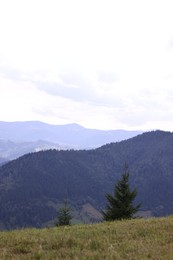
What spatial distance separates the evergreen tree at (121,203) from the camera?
1330 inches

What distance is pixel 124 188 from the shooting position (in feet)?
120

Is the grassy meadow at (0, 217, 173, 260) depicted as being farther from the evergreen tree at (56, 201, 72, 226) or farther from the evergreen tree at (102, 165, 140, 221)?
the evergreen tree at (56, 201, 72, 226)

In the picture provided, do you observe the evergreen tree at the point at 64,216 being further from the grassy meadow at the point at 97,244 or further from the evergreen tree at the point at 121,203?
the grassy meadow at the point at 97,244

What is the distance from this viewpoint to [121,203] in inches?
1372

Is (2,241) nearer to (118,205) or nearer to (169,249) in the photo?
(169,249)

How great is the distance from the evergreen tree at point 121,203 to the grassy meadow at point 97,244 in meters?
20.4

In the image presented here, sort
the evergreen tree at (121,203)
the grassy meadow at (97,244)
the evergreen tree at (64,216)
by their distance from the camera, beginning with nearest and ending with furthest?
1. the grassy meadow at (97,244)
2. the evergreen tree at (121,203)
3. the evergreen tree at (64,216)

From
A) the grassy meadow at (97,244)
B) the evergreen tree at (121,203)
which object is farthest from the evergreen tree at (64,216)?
the grassy meadow at (97,244)

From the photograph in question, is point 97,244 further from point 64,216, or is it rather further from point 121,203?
point 64,216

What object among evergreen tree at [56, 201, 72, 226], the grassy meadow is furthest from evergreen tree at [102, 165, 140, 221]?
the grassy meadow

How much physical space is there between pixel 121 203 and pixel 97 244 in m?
24.7

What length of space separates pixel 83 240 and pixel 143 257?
2814 millimetres

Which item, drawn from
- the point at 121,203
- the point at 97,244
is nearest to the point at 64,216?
the point at 121,203

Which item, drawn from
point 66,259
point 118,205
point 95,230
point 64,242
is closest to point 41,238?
point 64,242
